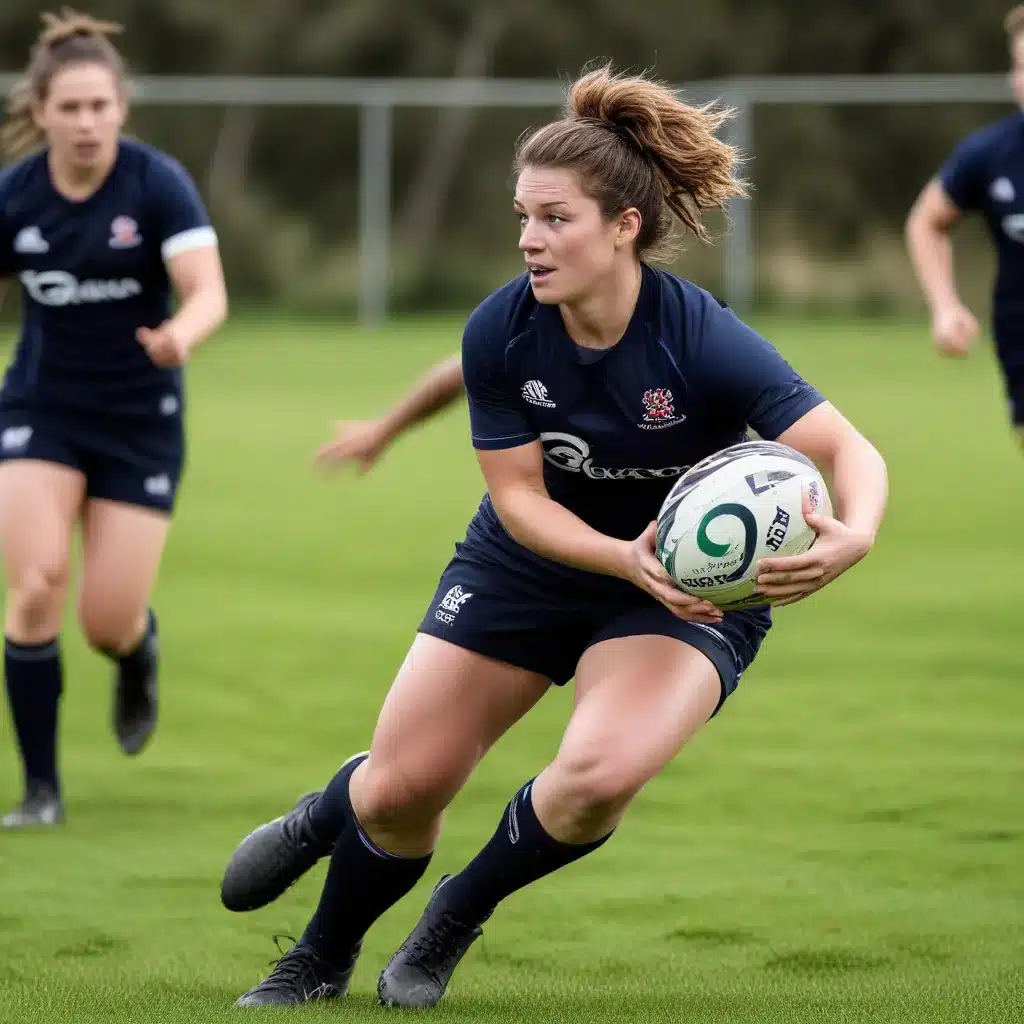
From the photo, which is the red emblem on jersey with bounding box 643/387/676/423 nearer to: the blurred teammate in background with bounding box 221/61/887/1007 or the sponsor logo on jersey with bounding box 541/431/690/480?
the blurred teammate in background with bounding box 221/61/887/1007

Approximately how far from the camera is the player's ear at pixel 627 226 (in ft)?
13.2

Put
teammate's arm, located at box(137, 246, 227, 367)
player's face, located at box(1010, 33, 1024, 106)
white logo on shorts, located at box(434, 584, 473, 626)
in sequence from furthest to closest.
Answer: player's face, located at box(1010, 33, 1024, 106) → teammate's arm, located at box(137, 246, 227, 367) → white logo on shorts, located at box(434, 584, 473, 626)

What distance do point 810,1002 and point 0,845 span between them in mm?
2367

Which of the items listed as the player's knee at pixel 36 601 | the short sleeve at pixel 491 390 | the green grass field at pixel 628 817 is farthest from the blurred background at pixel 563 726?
the short sleeve at pixel 491 390

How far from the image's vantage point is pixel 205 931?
482 cm

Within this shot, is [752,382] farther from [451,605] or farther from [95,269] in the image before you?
[95,269]

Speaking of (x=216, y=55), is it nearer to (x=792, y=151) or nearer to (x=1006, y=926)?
(x=792, y=151)

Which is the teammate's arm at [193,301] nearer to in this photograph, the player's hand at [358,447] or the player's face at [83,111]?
the player's face at [83,111]

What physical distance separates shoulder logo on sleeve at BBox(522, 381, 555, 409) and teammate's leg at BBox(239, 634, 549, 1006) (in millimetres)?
539

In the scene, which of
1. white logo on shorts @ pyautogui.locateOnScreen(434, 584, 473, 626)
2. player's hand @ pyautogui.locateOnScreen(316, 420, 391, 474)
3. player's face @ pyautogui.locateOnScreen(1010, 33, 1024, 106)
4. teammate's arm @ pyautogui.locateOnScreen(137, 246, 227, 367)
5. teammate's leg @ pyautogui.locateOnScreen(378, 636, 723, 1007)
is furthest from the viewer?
player's face @ pyautogui.locateOnScreen(1010, 33, 1024, 106)

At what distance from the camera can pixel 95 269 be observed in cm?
594

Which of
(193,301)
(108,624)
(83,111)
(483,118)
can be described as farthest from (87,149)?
(483,118)

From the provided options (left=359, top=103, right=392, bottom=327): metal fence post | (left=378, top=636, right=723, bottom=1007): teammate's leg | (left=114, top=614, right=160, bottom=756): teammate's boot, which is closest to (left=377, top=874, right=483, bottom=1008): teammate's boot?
(left=378, top=636, right=723, bottom=1007): teammate's leg

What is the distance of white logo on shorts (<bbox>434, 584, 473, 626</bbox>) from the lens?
14.0ft
